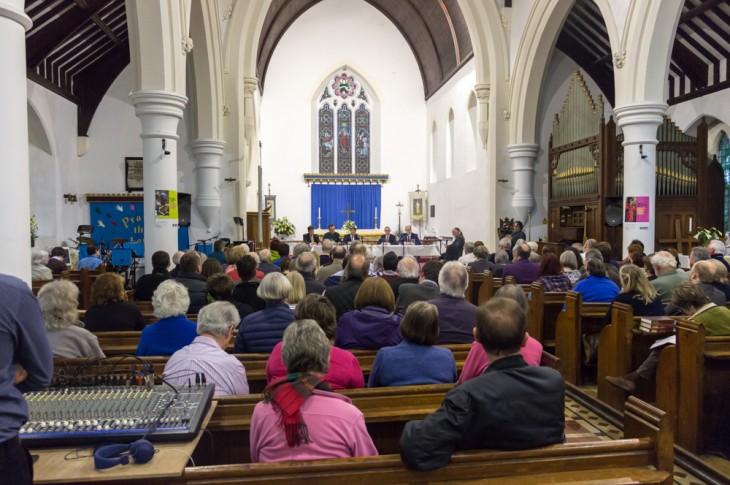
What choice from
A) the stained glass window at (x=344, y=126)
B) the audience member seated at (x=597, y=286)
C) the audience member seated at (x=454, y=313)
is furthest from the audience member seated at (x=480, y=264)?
the stained glass window at (x=344, y=126)

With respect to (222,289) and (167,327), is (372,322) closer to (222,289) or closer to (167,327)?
(167,327)

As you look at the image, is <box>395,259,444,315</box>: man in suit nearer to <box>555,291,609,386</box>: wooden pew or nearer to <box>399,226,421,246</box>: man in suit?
<box>555,291,609,386</box>: wooden pew

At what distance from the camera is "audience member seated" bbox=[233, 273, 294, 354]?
3.40 m

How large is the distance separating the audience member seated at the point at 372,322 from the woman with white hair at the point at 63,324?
1412 millimetres

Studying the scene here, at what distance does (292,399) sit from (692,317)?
292cm

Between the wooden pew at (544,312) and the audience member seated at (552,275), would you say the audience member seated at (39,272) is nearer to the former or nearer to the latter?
the wooden pew at (544,312)

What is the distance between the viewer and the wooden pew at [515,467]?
1.67m

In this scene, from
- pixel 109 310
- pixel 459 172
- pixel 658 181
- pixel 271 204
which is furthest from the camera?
pixel 271 204

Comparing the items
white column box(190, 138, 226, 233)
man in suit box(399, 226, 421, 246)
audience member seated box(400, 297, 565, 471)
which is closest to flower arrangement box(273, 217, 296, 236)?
man in suit box(399, 226, 421, 246)

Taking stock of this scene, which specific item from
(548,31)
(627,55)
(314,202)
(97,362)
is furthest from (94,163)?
(97,362)

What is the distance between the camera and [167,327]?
337 centimetres

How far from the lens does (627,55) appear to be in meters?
8.67

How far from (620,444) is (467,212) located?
1379cm

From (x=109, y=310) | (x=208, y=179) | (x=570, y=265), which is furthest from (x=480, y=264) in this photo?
(x=208, y=179)
